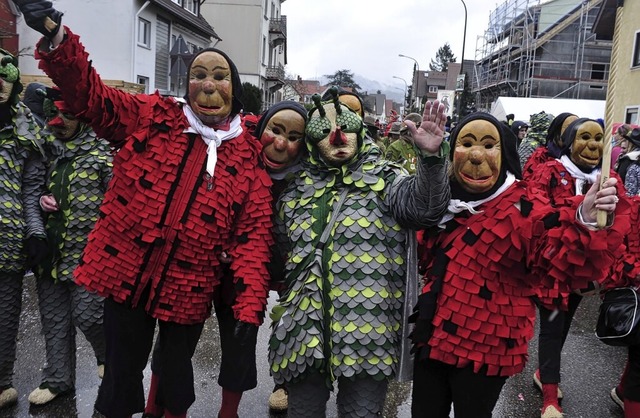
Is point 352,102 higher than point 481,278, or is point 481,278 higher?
point 352,102

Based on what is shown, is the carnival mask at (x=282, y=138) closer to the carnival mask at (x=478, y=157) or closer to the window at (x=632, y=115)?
the carnival mask at (x=478, y=157)

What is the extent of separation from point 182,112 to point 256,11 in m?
30.4

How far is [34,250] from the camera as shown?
3.21 meters

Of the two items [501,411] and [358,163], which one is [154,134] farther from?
[501,411]

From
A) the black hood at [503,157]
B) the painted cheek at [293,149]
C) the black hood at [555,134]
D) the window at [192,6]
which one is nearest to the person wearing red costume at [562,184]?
the black hood at [555,134]

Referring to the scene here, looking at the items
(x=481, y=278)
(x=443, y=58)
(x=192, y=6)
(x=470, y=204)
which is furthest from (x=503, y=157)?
(x=443, y=58)

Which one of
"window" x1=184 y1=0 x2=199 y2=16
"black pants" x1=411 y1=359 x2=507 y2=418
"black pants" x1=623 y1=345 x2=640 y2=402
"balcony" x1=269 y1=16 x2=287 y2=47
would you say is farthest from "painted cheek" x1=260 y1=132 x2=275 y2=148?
"balcony" x1=269 y1=16 x2=287 y2=47

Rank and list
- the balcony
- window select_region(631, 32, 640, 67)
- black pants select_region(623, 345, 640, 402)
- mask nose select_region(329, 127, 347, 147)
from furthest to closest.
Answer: the balcony < window select_region(631, 32, 640, 67) < black pants select_region(623, 345, 640, 402) < mask nose select_region(329, 127, 347, 147)

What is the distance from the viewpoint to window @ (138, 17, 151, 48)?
57.0 ft

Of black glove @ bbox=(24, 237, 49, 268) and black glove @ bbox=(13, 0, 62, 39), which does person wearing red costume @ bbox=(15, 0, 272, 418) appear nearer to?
black glove @ bbox=(13, 0, 62, 39)

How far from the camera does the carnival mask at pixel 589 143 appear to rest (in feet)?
11.2

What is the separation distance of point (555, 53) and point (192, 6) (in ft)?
59.4

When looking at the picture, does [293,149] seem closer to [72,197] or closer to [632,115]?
[72,197]

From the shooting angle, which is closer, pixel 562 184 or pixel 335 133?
pixel 335 133
